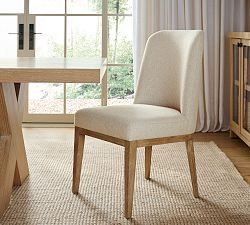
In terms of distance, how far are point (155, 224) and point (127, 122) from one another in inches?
19.0

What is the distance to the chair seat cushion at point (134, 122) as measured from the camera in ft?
8.97

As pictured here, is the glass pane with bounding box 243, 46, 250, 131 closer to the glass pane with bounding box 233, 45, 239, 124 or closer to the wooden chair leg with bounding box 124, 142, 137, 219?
the glass pane with bounding box 233, 45, 239, 124

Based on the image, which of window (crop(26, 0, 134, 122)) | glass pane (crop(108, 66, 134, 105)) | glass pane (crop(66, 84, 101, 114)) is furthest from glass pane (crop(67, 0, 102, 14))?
glass pane (crop(66, 84, 101, 114))

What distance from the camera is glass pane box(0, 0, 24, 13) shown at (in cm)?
554

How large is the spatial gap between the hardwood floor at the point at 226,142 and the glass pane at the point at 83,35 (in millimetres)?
783

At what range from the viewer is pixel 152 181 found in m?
3.39

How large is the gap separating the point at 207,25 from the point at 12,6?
1.85m

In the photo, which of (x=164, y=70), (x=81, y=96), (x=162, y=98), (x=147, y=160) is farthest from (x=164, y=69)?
(x=81, y=96)

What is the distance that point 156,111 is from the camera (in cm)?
297

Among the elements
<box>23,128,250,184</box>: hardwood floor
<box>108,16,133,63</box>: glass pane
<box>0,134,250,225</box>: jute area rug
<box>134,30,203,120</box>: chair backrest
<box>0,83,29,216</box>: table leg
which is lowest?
<box>0,134,250,225</box>: jute area rug

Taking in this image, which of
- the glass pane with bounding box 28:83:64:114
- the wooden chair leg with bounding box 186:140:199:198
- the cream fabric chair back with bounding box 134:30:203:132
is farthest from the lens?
the glass pane with bounding box 28:83:64:114

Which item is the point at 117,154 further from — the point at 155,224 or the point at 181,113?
the point at 155,224

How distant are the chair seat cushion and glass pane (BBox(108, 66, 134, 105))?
257 cm

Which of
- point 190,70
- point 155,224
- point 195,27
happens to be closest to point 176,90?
point 190,70
